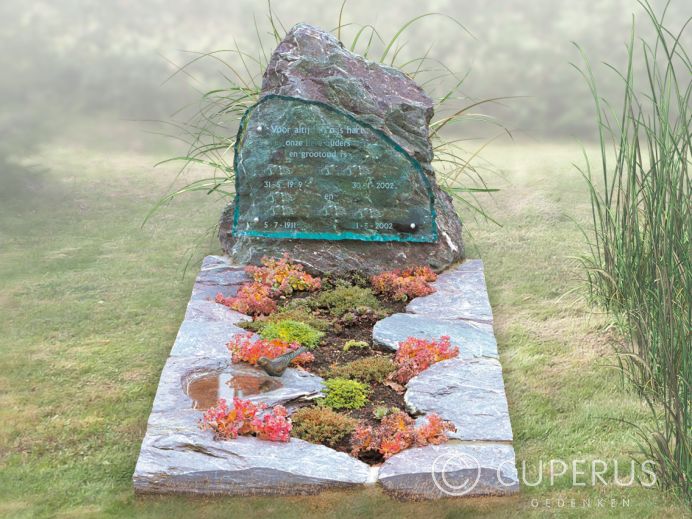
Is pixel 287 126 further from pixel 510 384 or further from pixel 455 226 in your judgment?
pixel 510 384

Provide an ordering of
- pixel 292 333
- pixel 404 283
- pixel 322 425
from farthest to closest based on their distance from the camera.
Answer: pixel 404 283, pixel 292 333, pixel 322 425

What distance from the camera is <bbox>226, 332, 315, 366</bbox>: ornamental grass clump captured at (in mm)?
5637

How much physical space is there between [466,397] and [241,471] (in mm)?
1286

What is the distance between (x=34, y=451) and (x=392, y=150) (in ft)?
10.4

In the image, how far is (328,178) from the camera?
7152 mm

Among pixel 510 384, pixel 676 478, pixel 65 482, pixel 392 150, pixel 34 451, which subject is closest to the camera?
pixel 676 478

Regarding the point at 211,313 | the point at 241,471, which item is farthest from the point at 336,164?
the point at 241,471

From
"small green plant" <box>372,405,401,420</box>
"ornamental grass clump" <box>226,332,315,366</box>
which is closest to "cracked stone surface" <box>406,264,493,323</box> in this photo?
"ornamental grass clump" <box>226,332,315,366</box>

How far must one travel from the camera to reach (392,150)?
279 inches

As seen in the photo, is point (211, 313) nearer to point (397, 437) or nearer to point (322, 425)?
point (322, 425)

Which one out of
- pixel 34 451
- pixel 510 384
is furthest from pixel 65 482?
pixel 510 384

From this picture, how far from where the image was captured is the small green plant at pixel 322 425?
16.1 feet

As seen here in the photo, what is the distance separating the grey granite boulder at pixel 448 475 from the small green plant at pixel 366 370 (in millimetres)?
906

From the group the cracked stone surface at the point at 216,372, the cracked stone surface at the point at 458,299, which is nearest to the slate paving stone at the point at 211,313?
the cracked stone surface at the point at 216,372
